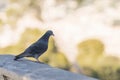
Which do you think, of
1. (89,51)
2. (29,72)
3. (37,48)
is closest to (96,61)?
(89,51)

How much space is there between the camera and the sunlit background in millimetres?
8570

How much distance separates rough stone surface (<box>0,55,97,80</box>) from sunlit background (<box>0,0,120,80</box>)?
5.21 meters

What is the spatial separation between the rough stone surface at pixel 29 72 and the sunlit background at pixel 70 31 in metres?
5.21

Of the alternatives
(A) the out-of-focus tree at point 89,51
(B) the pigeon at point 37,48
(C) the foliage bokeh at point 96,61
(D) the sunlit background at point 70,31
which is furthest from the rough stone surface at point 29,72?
(A) the out-of-focus tree at point 89,51

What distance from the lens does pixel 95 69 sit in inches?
331

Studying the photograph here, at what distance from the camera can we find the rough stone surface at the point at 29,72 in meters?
2.58

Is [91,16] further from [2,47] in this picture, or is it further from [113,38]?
[2,47]

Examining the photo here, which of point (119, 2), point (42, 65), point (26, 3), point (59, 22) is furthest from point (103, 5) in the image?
point (42, 65)

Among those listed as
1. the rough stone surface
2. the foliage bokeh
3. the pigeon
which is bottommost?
the rough stone surface

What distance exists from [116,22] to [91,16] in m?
0.60

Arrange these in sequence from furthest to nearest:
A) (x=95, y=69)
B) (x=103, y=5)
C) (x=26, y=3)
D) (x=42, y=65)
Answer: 1. (x=26, y=3)
2. (x=103, y=5)
3. (x=95, y=69)
4. (x=42, y=65)

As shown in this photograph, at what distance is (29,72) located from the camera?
2.73 meters

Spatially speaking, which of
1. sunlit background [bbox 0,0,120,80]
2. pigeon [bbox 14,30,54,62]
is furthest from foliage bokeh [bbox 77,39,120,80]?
pigeon [bbox 14,30,54,62]

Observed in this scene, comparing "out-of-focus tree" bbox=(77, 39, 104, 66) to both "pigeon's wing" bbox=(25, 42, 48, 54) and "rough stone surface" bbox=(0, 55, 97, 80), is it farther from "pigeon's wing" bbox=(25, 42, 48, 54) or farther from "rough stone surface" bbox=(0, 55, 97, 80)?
"rough stone surface" bbox=(0, 55, 97, 80)
